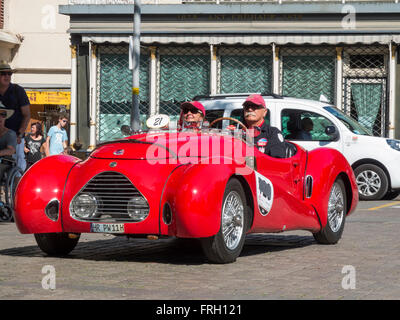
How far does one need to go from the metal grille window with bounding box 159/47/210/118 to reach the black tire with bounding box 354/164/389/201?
898 centimetres

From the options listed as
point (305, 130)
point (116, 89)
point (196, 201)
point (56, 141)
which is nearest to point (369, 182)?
point (305, 130)

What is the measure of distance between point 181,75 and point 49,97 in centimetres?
1191

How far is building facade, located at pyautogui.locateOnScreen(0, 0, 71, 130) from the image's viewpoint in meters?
38.1

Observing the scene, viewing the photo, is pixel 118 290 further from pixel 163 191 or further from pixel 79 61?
pixel 79 61

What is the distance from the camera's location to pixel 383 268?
26.3 ft

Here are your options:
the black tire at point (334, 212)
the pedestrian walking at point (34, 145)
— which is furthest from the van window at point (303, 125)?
the black tire at point (334, 212)

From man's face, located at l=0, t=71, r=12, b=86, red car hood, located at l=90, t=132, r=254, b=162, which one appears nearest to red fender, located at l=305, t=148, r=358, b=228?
red car hood, located at l=90, t=132, r=254, b=162

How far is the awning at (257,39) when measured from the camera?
26.0 meters

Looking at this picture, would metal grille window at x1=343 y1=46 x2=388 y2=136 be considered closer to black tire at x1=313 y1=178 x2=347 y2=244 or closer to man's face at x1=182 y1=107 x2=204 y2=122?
black tire at x1=313 y1=178 x2=347 y2=244

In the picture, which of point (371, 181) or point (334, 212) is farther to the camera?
point (371, 181)

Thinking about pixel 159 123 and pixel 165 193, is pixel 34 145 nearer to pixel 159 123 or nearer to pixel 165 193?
pixel 159 123

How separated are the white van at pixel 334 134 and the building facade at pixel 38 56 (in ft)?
68.3

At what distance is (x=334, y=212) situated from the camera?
33.5ft
